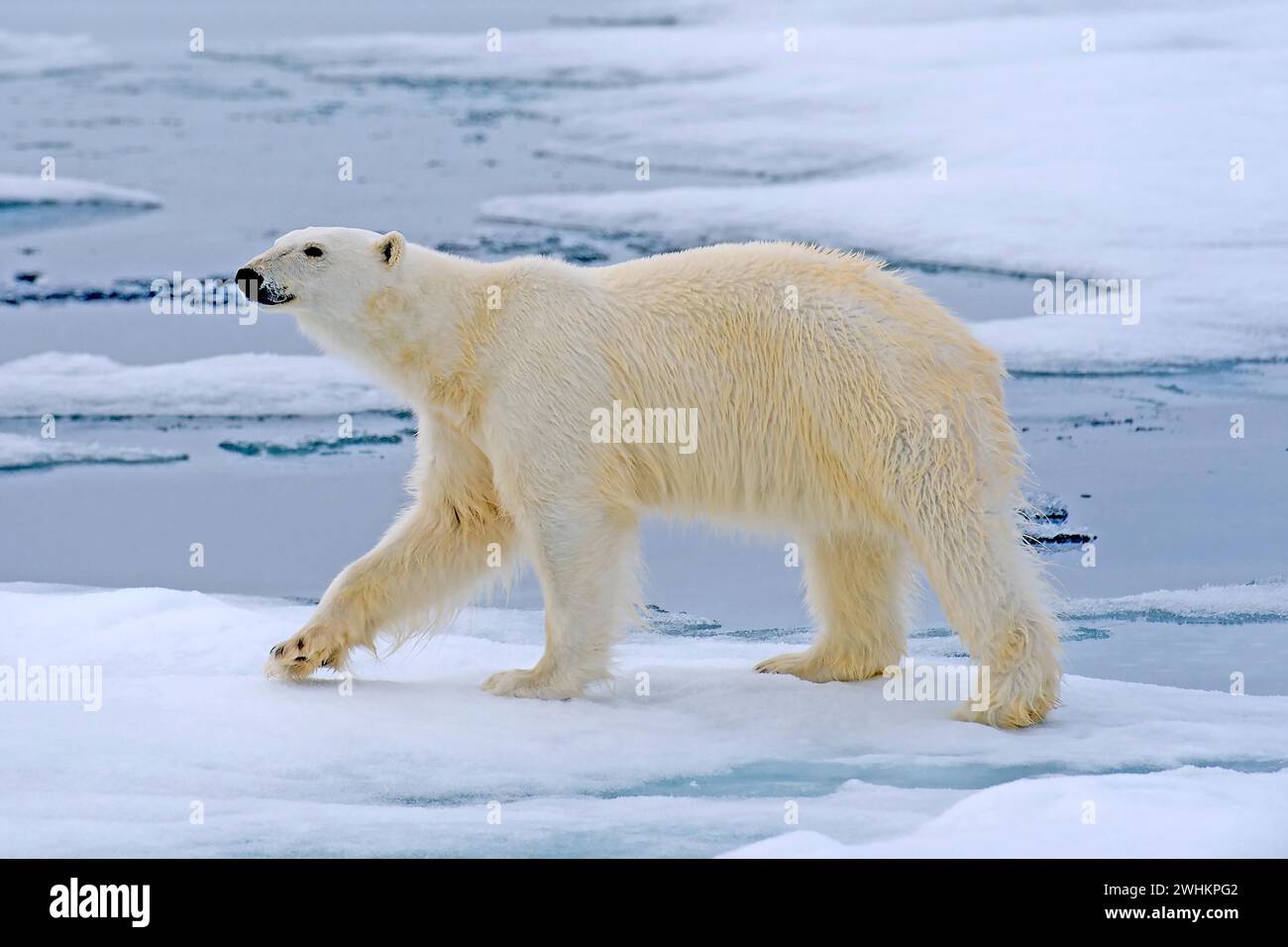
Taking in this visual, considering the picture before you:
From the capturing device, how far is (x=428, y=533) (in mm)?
4445

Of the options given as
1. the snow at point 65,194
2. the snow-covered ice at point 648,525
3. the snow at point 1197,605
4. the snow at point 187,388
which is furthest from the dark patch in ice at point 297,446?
the snow at point 65,194

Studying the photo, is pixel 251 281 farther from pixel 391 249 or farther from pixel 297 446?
pixel 297 446

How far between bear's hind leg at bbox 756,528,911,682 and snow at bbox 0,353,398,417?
370 cm

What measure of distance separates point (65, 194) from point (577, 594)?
28.5ft

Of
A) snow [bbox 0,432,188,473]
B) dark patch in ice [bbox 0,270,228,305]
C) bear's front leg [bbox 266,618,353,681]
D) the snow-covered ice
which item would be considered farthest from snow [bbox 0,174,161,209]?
bear's front leg [bbox 266,618,353,681]

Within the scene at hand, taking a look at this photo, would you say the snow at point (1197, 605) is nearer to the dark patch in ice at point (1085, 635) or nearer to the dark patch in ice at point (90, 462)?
the dark patch in ice at point (1085, 635)

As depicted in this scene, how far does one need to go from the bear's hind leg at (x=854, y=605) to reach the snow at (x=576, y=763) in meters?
0.11

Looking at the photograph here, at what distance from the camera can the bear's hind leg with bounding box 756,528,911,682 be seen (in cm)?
449

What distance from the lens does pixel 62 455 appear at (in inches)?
280

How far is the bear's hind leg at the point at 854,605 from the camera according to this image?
4492 millimetres

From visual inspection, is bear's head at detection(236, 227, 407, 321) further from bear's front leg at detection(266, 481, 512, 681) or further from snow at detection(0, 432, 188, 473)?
snow at detection(0, 432, 188, 473)

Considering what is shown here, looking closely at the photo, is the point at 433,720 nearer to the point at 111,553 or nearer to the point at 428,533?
the point at 428,533

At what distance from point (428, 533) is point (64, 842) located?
1519 mm

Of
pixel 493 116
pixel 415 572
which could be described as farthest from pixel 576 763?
pixel 493 116
